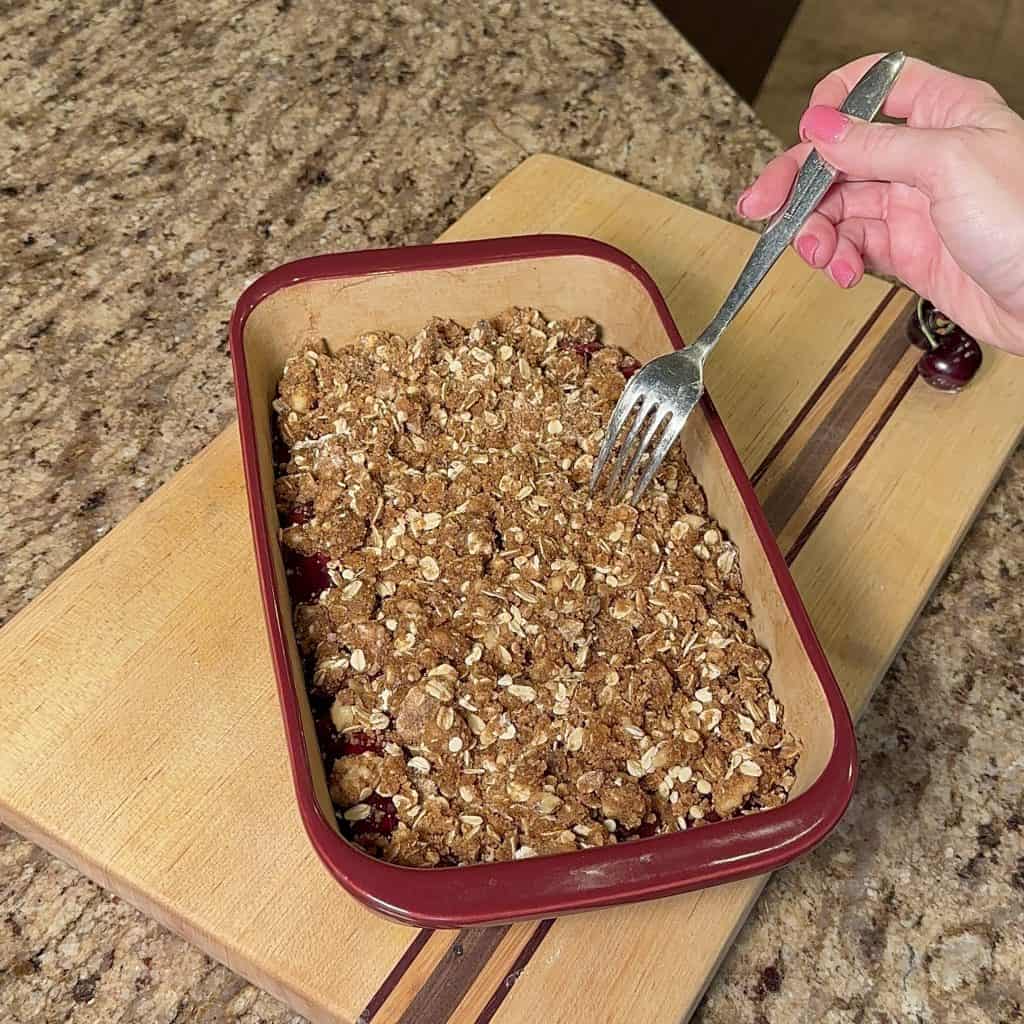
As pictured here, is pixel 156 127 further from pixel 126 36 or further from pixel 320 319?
pixel 320 319

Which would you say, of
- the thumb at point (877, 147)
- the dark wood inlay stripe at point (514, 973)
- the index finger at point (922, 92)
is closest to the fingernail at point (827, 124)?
the thumb at point (877, 147)

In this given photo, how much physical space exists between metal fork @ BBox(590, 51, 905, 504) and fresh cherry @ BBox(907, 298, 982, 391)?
0.29m

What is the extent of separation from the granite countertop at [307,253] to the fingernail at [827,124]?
45 centimetres

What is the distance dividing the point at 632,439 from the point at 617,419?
0.07ft

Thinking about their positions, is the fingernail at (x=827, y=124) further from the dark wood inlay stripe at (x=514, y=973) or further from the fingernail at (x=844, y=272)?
the dark wood inlay stripe at (x=514, y=973)

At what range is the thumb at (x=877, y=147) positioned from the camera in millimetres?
844

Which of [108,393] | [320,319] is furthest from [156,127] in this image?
[320,319]

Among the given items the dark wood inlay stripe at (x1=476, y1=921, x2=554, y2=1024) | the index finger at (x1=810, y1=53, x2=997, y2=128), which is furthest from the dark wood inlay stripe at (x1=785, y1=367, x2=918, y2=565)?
the dark wood inlay stripe at (x1=476, y1=921, x2=554, y2=1024)

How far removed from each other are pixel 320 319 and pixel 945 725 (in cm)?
67

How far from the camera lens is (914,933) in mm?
879

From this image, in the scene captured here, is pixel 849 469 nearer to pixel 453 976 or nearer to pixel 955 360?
pixel 955 360

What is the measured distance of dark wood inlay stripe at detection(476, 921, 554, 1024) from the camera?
790 millimetres

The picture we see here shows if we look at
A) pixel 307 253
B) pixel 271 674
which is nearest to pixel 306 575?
pixel 271 674

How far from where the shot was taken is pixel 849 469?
1.13 metres
